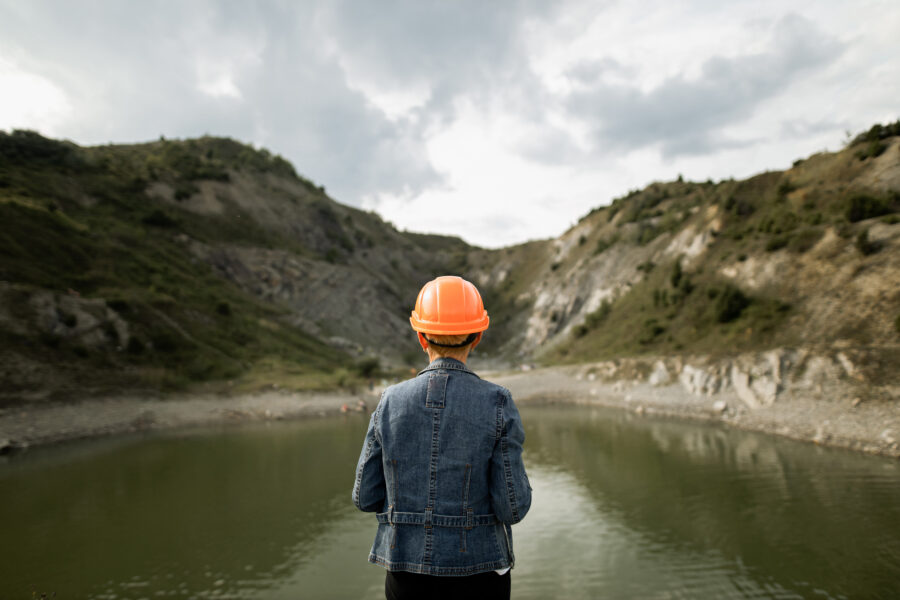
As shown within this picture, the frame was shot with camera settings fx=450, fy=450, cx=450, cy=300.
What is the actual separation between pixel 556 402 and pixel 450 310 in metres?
35.3

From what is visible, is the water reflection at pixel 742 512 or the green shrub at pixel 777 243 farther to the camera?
the green shrub at pixel 777 243

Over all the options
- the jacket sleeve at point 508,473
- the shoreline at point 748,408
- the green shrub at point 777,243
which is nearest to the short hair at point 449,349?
the jacket sleeve at point 508,473

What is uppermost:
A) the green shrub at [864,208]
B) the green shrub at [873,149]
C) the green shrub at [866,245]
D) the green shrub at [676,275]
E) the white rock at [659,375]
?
the green shrub at [873,149]

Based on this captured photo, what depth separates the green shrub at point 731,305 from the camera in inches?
1121

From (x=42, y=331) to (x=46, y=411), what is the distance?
5220mm

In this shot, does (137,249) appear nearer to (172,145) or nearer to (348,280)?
(348,280)

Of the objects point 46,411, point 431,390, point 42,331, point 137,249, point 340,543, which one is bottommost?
point 340,543

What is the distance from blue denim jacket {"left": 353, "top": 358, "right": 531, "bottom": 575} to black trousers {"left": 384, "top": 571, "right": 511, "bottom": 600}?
55 mm

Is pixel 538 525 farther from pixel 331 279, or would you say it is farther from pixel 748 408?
pixel 331 279

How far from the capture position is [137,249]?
40562 millimetres

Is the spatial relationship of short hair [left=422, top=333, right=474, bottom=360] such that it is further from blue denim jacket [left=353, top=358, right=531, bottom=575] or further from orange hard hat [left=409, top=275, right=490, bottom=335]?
blue denim jacket [left=353, top=358, right=531, bottom=575]

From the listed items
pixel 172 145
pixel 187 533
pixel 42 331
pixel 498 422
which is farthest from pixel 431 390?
pixel 172 145

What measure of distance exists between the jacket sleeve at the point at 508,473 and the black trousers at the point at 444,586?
1.03 ft

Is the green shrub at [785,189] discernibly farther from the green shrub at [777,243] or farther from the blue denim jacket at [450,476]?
the blue denim jacket at [450,476]
